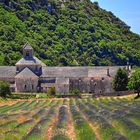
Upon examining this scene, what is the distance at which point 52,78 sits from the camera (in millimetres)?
125812

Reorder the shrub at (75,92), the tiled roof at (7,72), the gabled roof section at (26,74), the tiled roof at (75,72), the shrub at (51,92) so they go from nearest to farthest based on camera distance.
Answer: the shrub at (51,92), the shrub at (75,92), the gabled roof section at (26,74), the tiled roof at (7,72), the tiled roof at (75,72)

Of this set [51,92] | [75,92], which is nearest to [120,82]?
[75,92]

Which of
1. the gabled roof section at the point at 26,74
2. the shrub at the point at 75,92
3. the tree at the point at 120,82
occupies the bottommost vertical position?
the shrub at the point at 75,92

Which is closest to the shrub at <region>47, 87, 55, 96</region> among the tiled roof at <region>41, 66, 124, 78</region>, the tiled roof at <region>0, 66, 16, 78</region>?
the tiled roof at <region>41, 66, 124, 78</region>

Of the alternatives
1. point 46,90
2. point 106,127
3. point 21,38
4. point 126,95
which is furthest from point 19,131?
point 21,38

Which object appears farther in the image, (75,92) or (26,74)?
→ (26,74)

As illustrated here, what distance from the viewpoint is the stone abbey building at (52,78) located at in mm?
121625

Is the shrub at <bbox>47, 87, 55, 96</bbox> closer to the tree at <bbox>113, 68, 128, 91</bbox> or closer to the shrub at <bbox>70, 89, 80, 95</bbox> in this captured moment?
the shrub at <bbox>70, 89, 80, 95</bbox>

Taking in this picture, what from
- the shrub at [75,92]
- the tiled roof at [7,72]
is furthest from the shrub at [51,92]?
the tiled roof at [7,72]

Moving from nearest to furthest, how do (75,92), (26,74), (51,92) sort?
(51,92)
(75,92)
(26,74)

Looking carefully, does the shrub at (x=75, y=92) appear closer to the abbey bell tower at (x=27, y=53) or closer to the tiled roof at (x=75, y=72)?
the tiled roof at (x=75, y=72)

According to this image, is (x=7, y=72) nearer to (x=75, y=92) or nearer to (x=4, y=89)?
(x=75, y=92)

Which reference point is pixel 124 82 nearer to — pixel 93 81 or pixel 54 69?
pixel 93 81

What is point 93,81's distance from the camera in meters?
126
